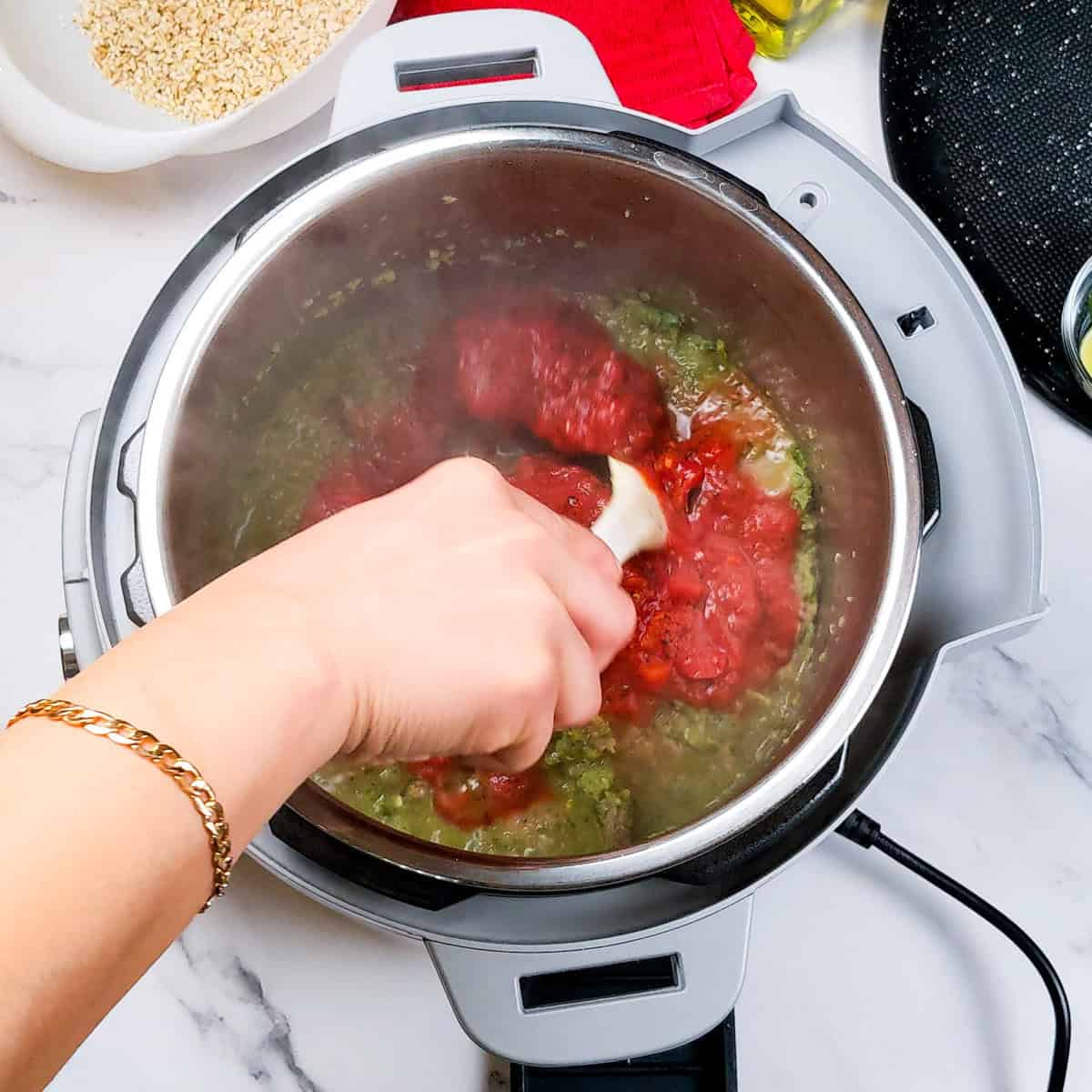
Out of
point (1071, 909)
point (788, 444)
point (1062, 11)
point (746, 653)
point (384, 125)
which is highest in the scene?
point (1062, 11)

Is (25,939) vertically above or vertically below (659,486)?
above

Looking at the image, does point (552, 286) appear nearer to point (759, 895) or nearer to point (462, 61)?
point (462, 61)

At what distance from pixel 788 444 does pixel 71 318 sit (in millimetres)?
676

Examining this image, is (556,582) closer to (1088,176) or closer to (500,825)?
(500,825)

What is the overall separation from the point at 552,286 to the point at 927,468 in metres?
0.36

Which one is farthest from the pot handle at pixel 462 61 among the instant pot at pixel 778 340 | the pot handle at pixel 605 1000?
the pot handle at pixel 605 1000

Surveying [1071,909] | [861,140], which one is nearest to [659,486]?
[861,140]

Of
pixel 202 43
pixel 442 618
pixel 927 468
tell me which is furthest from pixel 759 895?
pixel 202 43

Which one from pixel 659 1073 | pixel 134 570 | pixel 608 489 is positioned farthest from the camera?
pixel 608 489

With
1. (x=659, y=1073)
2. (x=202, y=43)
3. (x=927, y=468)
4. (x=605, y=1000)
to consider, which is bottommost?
(x=659, y=1073)

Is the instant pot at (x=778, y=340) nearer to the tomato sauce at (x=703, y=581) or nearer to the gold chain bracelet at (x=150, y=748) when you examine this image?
the tomato sauce at (x=703, y=581)

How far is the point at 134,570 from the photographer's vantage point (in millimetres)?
670

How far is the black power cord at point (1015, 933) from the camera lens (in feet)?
2.75

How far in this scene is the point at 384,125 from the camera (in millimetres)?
743
